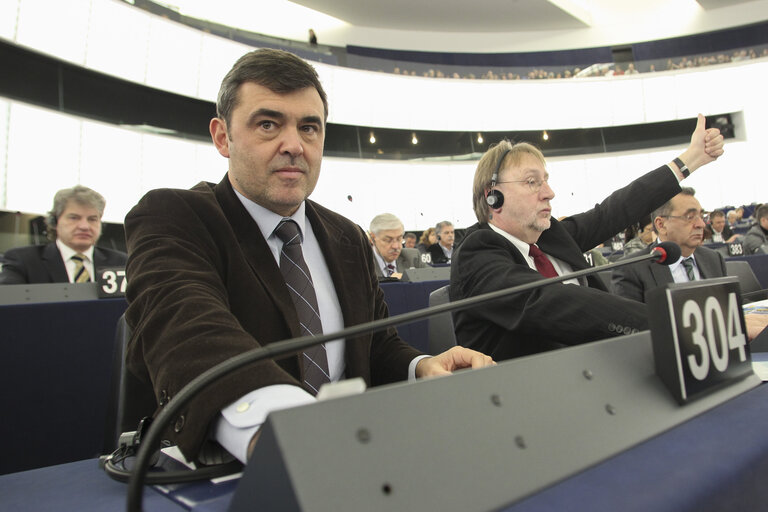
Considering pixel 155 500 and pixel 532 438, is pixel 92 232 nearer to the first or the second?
pixel 155 500

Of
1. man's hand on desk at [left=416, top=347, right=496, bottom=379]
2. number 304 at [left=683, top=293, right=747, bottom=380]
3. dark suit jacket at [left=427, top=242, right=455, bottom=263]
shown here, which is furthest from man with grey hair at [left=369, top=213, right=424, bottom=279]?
number 304 at [left=683, top=293, right=747, bottom=380]

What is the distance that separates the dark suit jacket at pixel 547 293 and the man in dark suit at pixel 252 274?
384 mm

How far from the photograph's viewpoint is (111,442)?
1042 mm

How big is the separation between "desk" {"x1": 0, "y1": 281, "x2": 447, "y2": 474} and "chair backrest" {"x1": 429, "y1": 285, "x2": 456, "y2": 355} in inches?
43.8

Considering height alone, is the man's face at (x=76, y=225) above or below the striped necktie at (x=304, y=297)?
above

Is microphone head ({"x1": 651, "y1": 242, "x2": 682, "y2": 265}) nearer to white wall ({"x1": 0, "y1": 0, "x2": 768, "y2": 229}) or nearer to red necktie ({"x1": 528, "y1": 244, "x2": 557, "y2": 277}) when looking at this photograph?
red necktie ({"x1": 528, "y1": 244, "x2": 557, "y2": 277})

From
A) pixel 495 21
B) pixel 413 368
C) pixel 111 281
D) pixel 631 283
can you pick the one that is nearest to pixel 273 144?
pixel 413 368

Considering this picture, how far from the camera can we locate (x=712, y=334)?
66 cm

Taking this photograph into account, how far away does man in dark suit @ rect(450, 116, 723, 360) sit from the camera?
1267 millimetres

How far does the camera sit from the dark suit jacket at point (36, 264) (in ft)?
9.37

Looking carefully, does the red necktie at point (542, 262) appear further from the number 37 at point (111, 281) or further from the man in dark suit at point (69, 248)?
the man in dark suit at point (69, 248)

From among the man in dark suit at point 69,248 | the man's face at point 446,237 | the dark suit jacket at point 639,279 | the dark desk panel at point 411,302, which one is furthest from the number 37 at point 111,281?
the man's face at point 446,237

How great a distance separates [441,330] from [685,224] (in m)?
1.44

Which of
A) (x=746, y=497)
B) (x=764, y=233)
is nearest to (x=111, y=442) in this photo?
(x=746, y=497)
